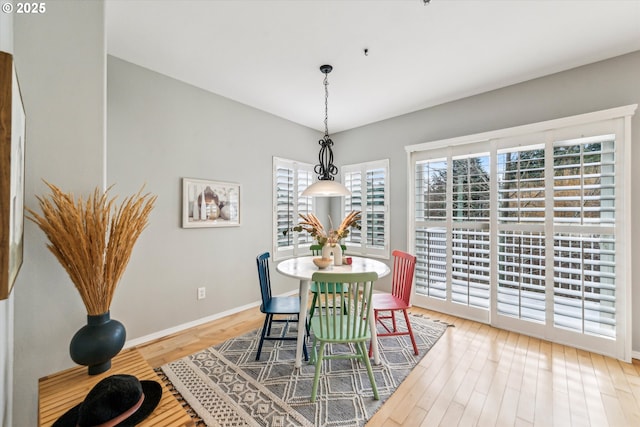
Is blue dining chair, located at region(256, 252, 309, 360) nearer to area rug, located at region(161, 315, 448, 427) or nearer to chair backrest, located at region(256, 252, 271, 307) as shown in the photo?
chair backrest, located at region(256, 252, 271, 307)

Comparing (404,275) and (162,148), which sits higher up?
(162,148)

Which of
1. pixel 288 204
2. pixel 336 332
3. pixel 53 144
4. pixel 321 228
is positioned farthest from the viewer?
pixel 288 204

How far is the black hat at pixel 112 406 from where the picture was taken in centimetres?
94

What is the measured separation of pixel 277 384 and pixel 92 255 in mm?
1514

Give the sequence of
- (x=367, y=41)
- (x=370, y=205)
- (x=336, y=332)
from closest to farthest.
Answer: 1. (x=336, y=332)
2. (x=367, y=41)
3. (x=370, y=205)

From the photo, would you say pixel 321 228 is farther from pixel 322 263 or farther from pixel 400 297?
pixel 400 297

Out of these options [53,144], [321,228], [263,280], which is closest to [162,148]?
[53,144]

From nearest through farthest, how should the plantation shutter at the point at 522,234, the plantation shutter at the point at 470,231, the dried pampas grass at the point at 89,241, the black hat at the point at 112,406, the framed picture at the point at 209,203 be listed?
the black hat at the point at 112,406 < the dried pampas grass at the point at 89,241 < the plantation shutter at the point at 522,234 < the framed picture at the point at 209,203 < the plantation shutter at the point at 470,231

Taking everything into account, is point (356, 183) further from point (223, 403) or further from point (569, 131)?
point (223, 403)

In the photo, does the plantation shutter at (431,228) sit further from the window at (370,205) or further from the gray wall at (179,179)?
the gray wall at (179,179)

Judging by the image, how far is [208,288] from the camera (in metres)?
3.05

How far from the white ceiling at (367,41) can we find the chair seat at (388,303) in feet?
7.32

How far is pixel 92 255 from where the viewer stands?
1.24 m

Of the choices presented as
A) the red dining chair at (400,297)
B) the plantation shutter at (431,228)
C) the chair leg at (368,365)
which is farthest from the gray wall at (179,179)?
the plantation shutter at (431,228)
